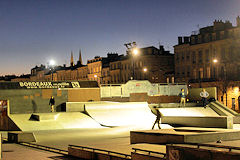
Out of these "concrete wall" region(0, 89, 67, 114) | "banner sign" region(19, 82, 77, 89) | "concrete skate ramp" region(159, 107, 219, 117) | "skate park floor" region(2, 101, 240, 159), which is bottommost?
"skate park floor" region(2, 101, 240, 159)

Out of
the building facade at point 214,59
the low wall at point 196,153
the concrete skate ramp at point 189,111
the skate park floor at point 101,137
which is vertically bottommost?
the skate park floor at point 101,137

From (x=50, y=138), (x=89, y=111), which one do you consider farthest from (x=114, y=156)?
(x=89, y=111)

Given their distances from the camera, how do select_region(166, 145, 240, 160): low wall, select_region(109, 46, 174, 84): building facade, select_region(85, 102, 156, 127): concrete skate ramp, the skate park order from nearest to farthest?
select_region(166, 145, 240, 160): low wall < the skate park < select_region(85, 102, 156, 127): concrete skate ramp < select_region(109, 46, 174, 84): building facade

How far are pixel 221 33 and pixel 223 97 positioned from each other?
40.9ft

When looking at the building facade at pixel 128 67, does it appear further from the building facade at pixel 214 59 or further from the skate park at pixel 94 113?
the skate park at pixel 94 113

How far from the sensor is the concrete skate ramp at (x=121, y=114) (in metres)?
33.1

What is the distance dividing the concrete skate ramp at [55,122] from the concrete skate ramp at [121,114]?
104 cm

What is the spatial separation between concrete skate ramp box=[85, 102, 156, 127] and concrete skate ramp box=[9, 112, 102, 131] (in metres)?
1.04

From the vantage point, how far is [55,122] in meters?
31.1

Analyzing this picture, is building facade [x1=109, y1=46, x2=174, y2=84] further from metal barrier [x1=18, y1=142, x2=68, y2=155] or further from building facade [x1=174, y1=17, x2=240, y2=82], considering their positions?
metal barrier [x1=18, y1=142, x2=68, y2=155]

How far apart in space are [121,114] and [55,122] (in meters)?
6.45

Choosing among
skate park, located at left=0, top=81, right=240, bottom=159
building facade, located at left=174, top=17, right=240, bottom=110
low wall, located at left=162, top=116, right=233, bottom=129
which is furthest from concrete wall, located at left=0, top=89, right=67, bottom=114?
building facade, located at left=174, top=17, right=240, bottom=110

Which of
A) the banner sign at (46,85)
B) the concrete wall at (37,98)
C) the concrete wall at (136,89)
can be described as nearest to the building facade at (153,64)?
the concrete wall at (136,89)

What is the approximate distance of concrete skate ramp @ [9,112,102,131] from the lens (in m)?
30.0
